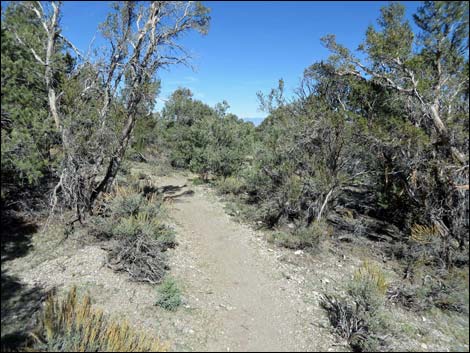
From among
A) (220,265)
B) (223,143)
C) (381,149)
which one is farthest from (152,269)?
(223,143)

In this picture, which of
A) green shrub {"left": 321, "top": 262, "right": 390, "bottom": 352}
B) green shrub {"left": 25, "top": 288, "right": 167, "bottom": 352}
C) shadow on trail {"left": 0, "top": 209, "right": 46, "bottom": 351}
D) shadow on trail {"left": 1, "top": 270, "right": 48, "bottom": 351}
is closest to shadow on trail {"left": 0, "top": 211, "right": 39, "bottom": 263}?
shadow on trail {"left": 0, "top": 209, "right": 46, "bottom": 351}

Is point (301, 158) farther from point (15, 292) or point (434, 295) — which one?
point (15, 292)

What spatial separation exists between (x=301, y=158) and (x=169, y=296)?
609 centimetres

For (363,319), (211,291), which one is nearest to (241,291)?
(211,291)

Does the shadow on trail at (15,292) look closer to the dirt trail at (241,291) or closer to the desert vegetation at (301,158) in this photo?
the desert vegetation at (301,158)

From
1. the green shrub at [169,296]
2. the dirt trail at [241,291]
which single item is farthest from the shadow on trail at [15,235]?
the dirt trail at [241,291]

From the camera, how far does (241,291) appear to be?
5980 millimetres

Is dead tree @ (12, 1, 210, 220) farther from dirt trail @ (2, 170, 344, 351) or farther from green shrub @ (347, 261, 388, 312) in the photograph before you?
green shrub @ (347, 261, 388, 312)

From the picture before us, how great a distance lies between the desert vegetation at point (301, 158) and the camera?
16.7 feet

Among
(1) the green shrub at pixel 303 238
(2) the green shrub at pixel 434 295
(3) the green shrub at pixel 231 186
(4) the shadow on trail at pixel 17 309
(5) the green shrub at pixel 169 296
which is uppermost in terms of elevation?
(3) the green shrub at pixel 231 186

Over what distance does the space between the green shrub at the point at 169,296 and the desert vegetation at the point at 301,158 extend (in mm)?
25

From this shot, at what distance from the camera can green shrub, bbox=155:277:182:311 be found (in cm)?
501

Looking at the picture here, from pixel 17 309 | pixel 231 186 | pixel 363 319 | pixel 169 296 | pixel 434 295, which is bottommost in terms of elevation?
pixel 17 309

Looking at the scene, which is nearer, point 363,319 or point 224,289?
point 363,319
